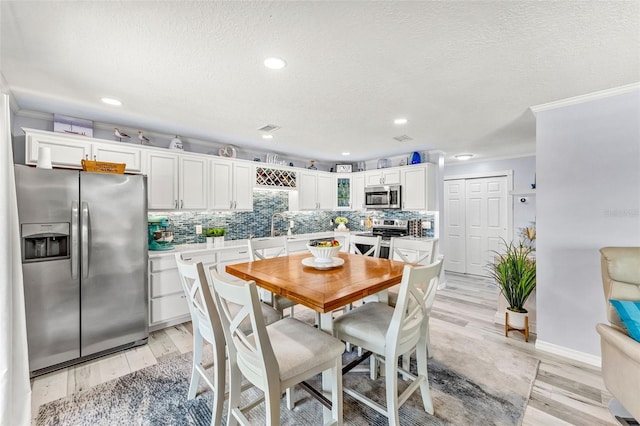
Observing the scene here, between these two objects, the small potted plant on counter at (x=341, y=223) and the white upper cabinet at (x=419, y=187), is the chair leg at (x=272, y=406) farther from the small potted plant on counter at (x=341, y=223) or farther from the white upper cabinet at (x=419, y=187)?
the small potted plant on counter at (x=341, y=223)

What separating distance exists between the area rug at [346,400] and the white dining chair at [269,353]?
0.47 m

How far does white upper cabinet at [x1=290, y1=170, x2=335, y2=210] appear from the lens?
16.6 ft

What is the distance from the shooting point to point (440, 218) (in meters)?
4.70

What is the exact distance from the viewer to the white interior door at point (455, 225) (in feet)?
19.0

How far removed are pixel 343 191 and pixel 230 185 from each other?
2.47 meters

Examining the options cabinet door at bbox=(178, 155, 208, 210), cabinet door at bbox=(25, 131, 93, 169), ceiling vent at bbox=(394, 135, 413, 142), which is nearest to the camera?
cabinet door at bbox=(25, 131, 93, 169)

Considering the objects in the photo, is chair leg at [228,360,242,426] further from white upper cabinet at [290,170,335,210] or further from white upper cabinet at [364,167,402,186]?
white upper cabinet at [364,167,402,186]

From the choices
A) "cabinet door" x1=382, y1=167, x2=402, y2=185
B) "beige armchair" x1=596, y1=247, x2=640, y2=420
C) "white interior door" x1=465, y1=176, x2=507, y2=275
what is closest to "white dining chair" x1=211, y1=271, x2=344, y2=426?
"beige armchair" x1=596, y1=247, x2=640, y2=420

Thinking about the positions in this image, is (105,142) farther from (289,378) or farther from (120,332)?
(289,378)

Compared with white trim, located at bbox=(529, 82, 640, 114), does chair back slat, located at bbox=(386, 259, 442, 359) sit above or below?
Answer: below

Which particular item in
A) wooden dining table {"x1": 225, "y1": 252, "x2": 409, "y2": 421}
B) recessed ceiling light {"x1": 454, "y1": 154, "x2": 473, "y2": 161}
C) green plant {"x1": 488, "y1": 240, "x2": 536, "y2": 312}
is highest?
recessed ceiling light {"x1": 454, "y1": 154, "x2": 473, "y2": 161}

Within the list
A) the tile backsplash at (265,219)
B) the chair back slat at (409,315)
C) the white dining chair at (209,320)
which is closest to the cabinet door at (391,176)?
the tile backsplash at (265,219)

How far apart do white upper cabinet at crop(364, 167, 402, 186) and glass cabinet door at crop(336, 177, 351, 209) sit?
0.46 metres

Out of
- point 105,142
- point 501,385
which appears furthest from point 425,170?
point 105,142
